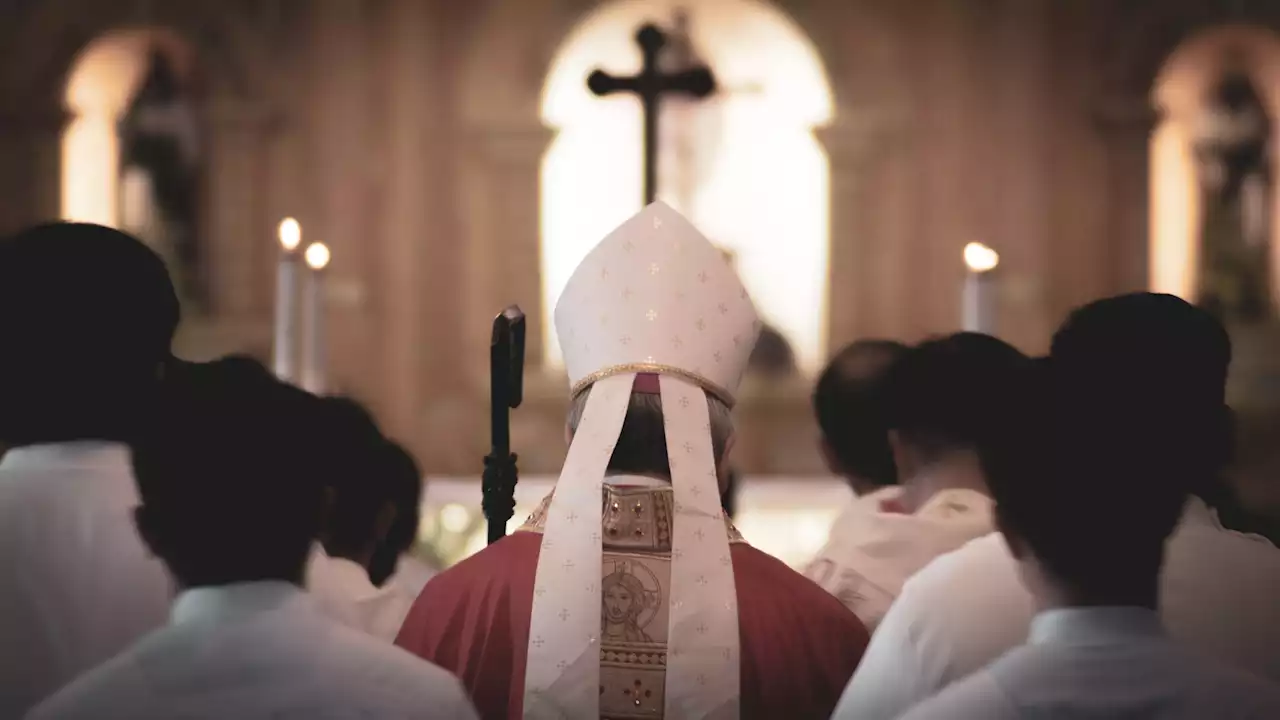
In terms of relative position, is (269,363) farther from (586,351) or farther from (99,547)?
(99,547)

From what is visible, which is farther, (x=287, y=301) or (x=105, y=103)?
(x=105, y=103)

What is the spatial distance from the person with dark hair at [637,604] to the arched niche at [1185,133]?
25.8 ft

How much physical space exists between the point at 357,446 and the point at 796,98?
7582mm

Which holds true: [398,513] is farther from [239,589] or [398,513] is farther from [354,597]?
[239,589]

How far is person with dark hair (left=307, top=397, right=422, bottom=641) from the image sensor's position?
2949 mm

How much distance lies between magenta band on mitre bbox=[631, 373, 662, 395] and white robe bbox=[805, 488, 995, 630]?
0.50m

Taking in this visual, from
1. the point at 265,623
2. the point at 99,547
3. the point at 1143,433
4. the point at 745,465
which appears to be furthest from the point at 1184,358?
the point at 745,465

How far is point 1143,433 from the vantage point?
1.92 meters

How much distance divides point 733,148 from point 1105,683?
8788 millimetres

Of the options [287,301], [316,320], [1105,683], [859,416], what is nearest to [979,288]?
[859,416]

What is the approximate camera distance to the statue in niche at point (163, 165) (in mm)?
10414

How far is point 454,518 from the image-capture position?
7.34 m

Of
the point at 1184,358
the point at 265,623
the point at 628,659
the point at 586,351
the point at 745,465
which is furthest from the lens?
the point at 745,465

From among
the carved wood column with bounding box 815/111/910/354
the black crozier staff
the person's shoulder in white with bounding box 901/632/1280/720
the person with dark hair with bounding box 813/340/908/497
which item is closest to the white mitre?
the black crozier staff
